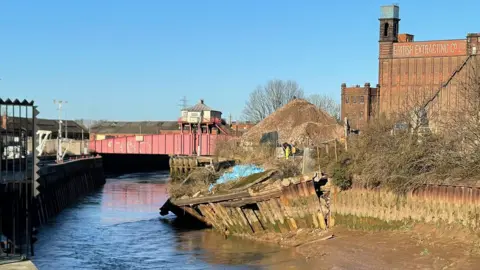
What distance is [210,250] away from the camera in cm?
2791

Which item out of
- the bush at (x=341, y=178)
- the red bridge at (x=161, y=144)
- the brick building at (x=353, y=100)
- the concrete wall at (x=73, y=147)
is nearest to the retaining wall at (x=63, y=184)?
the bush at (x=341, y=178)

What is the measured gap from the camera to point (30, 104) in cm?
1479

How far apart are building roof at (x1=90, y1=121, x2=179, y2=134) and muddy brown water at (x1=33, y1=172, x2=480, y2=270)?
122 m

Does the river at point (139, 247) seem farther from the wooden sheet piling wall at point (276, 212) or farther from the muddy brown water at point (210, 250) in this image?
the wooden sheet piling wall at point (276, 212)

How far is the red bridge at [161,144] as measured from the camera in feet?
318

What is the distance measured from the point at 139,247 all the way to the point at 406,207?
12.2 metres

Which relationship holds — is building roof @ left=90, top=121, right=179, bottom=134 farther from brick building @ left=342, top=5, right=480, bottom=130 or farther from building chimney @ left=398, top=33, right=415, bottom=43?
brick building @ left=342, top=5, right=480, bottom=130

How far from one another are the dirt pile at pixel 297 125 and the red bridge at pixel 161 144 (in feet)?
47.0

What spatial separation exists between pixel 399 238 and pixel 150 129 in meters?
140

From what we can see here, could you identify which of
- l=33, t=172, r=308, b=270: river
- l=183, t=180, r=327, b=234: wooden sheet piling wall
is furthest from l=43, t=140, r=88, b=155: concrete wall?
l=183, t=180, r=327, b=234: wooden sheet piling wall

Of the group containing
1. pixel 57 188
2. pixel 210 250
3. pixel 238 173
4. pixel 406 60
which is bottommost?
pixel 210 250

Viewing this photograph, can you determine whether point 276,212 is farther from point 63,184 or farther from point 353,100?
point 353,100

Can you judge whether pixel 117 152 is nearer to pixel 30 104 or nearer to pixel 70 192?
pixel 70 192

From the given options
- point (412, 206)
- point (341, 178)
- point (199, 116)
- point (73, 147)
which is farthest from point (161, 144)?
point (412, 206)
